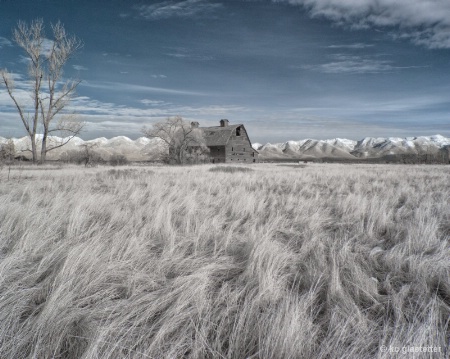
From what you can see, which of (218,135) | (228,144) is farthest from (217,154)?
→ (218,135)

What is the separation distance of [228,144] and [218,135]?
3.34 metres

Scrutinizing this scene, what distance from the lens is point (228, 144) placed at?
150ft

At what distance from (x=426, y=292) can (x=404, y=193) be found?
5921 mm

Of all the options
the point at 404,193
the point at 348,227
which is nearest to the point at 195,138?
the point at 404,193

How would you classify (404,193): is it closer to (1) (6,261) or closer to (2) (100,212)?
(2) (100,212)

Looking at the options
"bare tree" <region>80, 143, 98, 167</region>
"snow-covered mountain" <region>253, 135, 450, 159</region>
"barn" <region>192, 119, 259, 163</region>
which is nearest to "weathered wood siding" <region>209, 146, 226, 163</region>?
"barn" <region>192, 119, 259, 163</region>

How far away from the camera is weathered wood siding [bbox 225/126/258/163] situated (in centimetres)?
4631

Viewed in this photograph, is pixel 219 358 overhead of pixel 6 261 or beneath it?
beneath

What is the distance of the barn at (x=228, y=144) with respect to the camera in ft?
150

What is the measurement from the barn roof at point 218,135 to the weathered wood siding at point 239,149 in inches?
32.4

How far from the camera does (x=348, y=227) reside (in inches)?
144

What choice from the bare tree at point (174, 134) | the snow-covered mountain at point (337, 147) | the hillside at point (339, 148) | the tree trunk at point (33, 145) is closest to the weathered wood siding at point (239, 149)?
the bare tree at point (174, 134)

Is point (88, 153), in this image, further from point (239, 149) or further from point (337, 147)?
point (337, 147)

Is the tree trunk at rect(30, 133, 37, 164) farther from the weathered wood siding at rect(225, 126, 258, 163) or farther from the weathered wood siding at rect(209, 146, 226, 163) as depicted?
the weathered wood siding at rect(225, 126, 258, 163)
